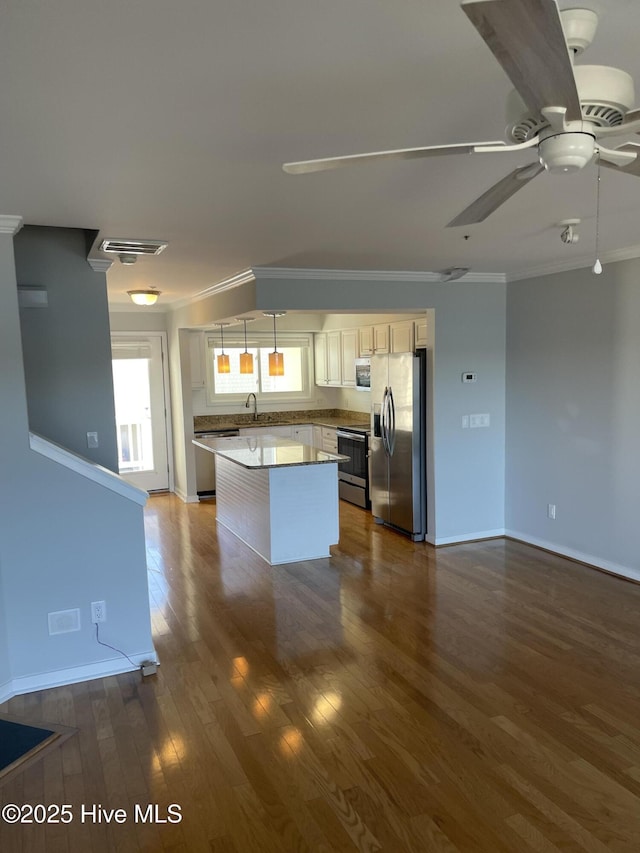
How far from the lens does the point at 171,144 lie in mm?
2053

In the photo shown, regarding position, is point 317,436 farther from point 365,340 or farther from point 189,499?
point 189,499

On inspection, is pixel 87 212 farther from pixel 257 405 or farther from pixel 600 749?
pixel 257 405

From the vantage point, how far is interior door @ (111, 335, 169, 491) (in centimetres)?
779

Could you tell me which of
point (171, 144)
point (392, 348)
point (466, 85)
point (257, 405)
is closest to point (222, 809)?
point (171, 144)

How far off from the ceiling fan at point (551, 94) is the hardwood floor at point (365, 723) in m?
2.21

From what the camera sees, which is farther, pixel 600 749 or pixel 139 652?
pixel 139 652

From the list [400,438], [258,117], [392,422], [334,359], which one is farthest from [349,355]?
[258,117]

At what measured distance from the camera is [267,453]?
5410 mm

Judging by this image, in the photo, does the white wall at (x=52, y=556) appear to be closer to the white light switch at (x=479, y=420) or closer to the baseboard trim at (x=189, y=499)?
the white light switch at (x=479, y=420)

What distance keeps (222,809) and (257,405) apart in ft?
21.2

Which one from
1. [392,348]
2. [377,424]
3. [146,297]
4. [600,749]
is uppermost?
[146,297]

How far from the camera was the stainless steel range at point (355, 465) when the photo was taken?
686cm

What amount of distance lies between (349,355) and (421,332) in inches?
76.6

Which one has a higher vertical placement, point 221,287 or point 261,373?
point 221,287
